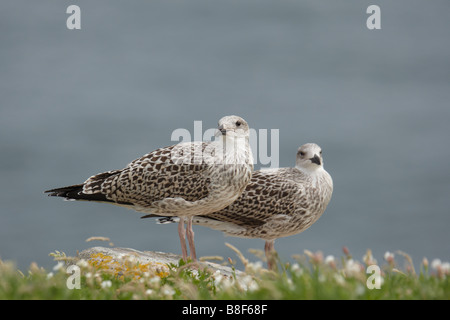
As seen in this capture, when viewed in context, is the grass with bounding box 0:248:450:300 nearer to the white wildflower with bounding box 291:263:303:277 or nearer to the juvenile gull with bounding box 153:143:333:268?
the white wildflower with bounding box 291:263:303:277

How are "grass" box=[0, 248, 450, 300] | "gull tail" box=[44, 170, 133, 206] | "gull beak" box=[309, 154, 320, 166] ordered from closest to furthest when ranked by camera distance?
"grass" box=[0, 248, 450, 300] → "gull tail" box=[44, 170, 133, 206] → "gull beak" box=[309, 154, 320, 166]

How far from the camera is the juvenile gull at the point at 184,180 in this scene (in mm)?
10414

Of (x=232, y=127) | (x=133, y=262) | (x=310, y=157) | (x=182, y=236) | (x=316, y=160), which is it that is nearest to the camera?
(x=133, y=262)

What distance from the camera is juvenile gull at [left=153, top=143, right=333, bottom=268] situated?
1177 cm

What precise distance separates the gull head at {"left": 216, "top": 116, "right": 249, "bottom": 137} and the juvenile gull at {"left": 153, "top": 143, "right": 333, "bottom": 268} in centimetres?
186

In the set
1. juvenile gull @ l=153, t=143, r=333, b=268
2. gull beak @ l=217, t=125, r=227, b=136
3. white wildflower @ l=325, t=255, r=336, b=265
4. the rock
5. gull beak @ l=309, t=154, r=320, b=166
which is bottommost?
the rock

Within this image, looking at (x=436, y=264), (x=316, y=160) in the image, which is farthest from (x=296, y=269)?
(x=316, y=160)

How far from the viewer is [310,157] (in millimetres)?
12312

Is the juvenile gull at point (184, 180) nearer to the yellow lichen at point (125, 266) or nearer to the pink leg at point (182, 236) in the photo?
the pink leg at point (182, 236)

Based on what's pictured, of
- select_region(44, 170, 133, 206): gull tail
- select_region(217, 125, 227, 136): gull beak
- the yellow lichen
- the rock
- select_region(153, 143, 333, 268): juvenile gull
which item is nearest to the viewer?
the yellow lichen

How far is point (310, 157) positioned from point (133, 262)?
17.7ft

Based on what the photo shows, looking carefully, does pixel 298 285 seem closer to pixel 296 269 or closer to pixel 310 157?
pixel 296 269

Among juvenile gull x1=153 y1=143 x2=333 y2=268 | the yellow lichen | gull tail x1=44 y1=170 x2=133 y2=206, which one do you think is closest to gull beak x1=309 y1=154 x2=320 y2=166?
juvenile gull x1=153 y1=143 x2=333 y2=268
